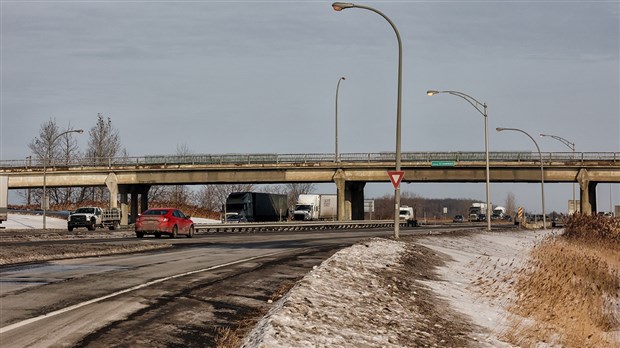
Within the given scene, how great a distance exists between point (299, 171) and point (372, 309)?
65.9 m

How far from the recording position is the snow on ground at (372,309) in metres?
8.70

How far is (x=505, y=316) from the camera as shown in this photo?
43.2ft

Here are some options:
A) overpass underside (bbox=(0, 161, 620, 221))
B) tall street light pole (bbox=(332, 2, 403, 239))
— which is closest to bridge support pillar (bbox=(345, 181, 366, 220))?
overpass underside (bbox=(0, 161, 620, 221))

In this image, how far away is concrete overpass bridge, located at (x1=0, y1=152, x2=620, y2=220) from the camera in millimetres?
74125

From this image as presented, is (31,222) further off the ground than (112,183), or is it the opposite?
(112,183)

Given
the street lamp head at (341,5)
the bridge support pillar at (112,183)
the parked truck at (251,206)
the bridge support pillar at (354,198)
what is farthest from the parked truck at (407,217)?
the street lamp head at (341,5)

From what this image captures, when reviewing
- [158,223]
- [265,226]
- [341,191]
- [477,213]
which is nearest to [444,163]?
[341,191]

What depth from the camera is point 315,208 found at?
85.9m

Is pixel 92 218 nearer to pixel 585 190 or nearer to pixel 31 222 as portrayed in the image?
pixel 31 222

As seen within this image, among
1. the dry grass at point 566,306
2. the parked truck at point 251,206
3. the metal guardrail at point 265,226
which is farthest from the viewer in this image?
the parked truck at point 251,206

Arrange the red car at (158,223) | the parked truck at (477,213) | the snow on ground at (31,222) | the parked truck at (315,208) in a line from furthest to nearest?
the parked truck at (477,213), the parked truck at (315,208), the snow on ground at (31,222), the red car at (158,223)

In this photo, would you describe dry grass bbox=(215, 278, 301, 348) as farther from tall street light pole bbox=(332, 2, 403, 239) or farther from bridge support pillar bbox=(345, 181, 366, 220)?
bridge support pillar bbox=(345, 181, 366, 220)

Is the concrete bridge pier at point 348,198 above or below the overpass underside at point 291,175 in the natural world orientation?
below

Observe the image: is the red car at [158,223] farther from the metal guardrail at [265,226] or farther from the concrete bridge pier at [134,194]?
the concrete bridge pier at [134,194]
